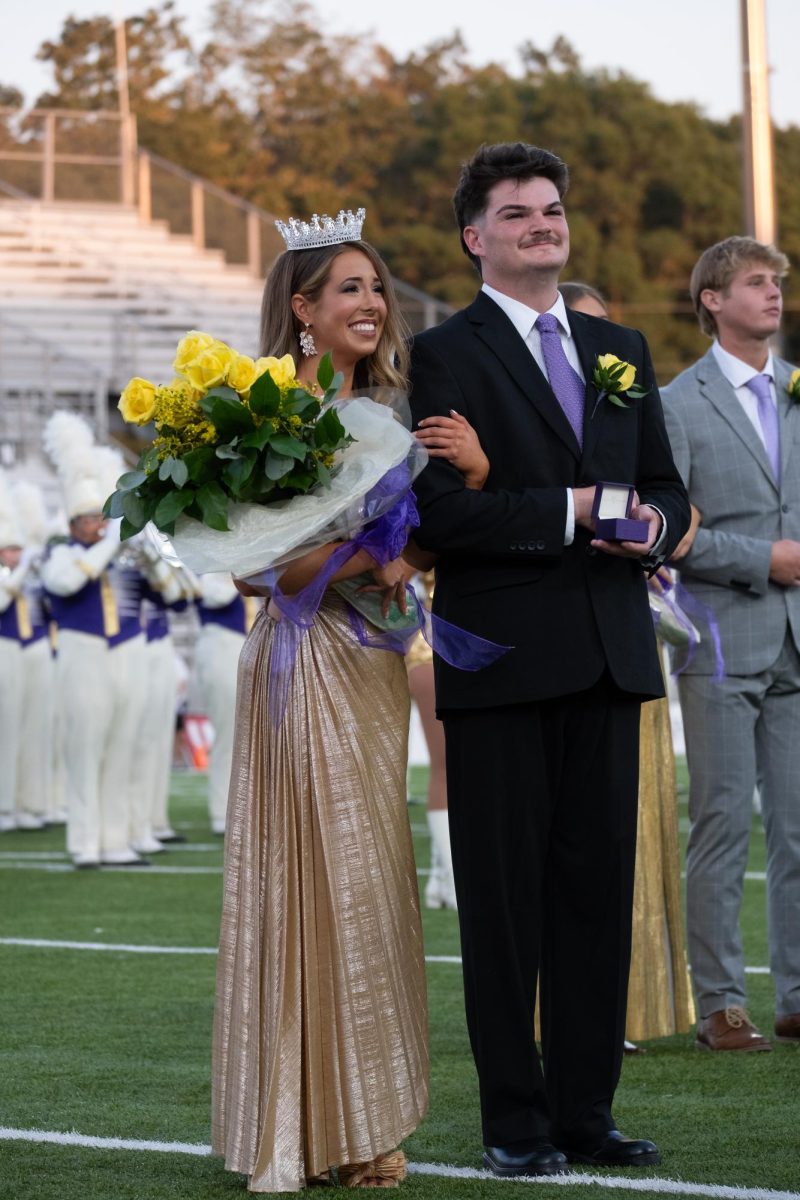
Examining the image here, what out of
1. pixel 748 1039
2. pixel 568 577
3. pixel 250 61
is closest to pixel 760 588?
pixel 748 1039

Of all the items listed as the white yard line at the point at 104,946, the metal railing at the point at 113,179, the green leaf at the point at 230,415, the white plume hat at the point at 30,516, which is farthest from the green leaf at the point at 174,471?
the metal railing at the point at 113,179

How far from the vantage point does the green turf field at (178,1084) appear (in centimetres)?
456

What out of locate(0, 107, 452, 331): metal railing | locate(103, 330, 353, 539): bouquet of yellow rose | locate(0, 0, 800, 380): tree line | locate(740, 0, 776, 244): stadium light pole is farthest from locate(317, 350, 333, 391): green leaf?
locate(0, 0, 800, 380): tree line

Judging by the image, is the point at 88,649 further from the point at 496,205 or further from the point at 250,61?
the point at 250,61

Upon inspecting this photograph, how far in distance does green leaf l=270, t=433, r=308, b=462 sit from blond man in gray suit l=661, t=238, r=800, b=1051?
2.06 m

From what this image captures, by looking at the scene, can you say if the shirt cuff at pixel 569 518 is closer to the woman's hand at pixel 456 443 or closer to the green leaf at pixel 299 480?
the woman's hand at pixel 456 443

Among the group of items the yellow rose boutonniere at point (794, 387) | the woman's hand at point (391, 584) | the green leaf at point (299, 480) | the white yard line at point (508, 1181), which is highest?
the yellow rose boutonniere at point (794, 387)

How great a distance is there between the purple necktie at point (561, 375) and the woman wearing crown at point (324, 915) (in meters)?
0.33

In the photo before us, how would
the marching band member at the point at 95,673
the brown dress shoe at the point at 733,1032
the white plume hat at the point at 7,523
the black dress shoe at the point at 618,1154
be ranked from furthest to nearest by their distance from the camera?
the white plume hat at the point at 7,523, the marching band member at the point at 95,673, the brown dress shoe at the point at 733,1032, the black dress shoe at the point at 618,1154

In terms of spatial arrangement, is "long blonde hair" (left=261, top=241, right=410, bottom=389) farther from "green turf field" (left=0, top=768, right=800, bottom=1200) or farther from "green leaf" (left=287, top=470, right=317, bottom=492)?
"green turf field" (left=0, top=768, right=800, bottom=1200)

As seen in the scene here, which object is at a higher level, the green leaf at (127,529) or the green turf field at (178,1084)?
the green leaf at (127,529)

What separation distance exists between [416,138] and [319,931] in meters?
46.3

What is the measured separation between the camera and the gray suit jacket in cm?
614

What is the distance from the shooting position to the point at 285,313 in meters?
4.84
